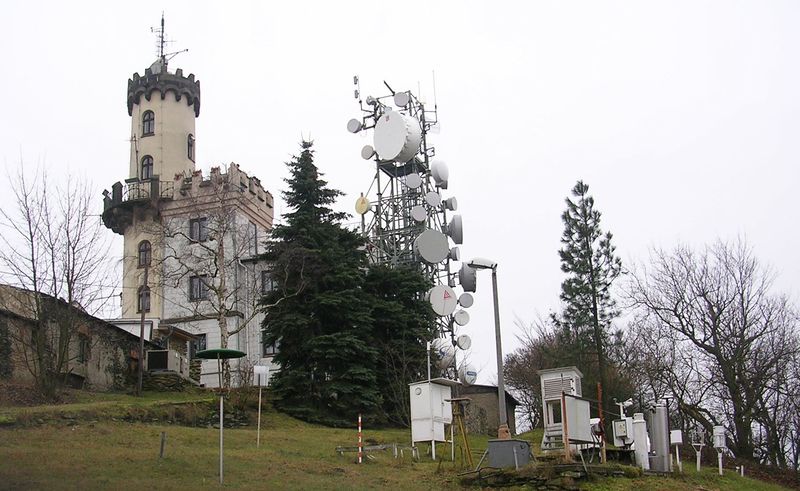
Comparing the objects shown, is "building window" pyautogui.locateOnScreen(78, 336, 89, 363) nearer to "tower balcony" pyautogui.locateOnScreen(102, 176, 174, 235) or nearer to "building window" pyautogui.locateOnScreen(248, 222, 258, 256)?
"building window" pyautogui.locateOnScreen(248, 222, 258, 256)

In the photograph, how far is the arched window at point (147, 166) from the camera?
54906 mm

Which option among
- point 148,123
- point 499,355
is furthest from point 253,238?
point 499,355

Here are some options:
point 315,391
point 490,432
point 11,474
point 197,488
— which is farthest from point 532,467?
point 490,432

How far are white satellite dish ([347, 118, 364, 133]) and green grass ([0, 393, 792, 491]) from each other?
23.1 meters

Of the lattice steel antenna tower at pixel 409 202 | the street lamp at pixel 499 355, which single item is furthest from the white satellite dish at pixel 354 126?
the street lamp at pixel 499 355

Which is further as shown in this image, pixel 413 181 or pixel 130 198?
pixel 130 198

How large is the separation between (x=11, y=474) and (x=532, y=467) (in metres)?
10.0

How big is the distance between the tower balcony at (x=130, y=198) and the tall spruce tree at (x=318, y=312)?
1680 cm

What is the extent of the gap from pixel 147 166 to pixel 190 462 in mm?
38062

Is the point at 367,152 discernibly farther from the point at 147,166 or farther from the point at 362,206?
the point at 147,166

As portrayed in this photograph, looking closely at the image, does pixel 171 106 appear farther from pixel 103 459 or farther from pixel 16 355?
pixel 103 459

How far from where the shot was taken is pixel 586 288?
3894cm

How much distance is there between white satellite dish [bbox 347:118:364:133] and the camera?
47.9 meters

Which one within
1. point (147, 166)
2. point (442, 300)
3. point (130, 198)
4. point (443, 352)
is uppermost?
point (147, 166)
